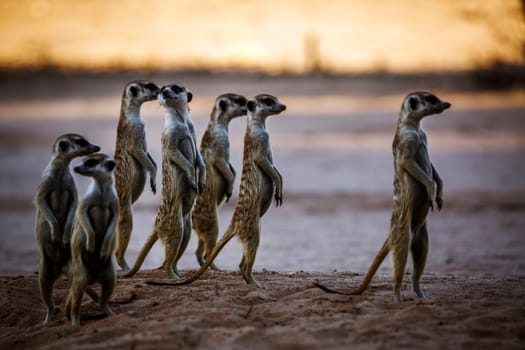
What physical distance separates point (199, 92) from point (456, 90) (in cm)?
922

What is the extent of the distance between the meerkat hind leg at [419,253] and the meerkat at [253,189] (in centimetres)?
141

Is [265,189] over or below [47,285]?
over

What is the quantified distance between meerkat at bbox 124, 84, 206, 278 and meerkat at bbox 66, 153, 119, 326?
51.7 inches

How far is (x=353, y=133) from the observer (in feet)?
79.3

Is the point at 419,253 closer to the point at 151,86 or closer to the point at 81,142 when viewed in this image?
the point at 81,142

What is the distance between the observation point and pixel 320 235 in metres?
13.5

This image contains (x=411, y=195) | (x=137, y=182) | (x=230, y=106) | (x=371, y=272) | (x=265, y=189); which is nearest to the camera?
(x=411, y=195)

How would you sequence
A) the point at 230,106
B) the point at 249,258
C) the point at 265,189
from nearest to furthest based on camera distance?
the point at 249,258, the point at 265,189, the point at 230,106

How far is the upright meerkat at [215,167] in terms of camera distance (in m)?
9.28

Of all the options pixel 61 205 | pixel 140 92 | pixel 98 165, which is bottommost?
pixel 61 205

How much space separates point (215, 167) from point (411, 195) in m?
2.60

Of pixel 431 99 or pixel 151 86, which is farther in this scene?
pixel 151 86

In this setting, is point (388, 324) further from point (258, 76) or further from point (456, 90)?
point (258, 76)

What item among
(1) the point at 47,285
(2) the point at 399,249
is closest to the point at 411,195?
(2) the point at 399,249
